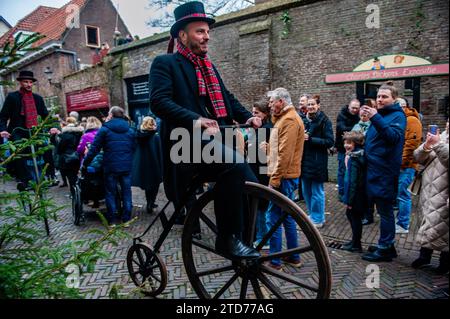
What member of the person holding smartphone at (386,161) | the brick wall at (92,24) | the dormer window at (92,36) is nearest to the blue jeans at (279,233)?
the person holding smartphone at (386,161)

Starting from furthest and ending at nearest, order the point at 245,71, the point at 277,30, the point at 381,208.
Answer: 1. the point at 245,71
2. the point at 277,30
3. the point at 381,208

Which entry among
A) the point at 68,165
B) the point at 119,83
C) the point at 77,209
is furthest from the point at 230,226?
the point at 119,83

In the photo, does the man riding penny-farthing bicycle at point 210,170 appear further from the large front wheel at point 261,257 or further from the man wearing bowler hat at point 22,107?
the man wearing bowler hat at point 22,107

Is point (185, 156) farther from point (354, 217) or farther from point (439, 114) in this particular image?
point (439, 114)

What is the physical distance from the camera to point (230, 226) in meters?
2.11

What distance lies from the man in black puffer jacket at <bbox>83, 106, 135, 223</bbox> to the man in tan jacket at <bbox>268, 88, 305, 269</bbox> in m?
2.99

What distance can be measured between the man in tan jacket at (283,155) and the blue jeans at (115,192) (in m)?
3.16

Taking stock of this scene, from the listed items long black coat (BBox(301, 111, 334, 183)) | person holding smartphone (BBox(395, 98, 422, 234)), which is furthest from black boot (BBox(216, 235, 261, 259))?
person holding smartphone (BBox(395, 98, 422, 234))

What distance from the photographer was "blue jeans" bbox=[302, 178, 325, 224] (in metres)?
5.07

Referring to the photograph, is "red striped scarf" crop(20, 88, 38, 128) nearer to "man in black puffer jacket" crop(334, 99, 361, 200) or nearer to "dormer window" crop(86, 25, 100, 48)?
"man in black puffer jacket" crop(334, 99, 361, 200)

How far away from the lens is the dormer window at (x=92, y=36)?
24.9 meters

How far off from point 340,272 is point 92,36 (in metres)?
27.5

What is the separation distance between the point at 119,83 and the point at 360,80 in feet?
Answer: 41.2
